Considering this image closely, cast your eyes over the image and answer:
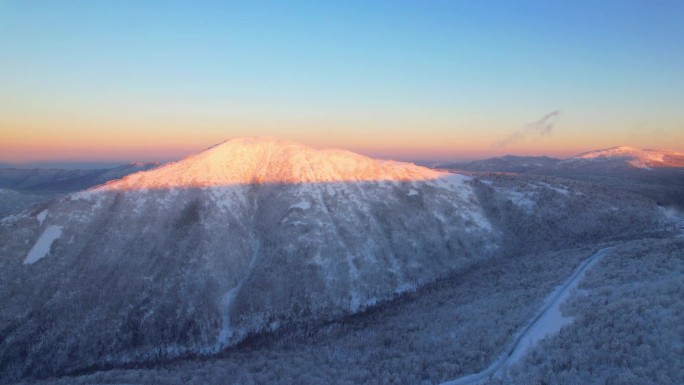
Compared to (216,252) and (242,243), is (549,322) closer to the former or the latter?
(242,243)

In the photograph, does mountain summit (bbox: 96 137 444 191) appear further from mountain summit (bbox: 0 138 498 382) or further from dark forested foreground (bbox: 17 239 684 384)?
dark forested foreground (bbox: 17 239 684 384)

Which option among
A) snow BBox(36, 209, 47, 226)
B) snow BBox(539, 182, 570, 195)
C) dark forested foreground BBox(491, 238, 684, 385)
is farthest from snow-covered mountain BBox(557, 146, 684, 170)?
snow BBox(36, 209, 47, 226)

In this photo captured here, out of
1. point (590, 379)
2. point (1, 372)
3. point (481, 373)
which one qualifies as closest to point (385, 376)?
point (481, 373)

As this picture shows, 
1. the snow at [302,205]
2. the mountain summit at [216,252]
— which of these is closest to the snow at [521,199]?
the mountain summit at [216,252]

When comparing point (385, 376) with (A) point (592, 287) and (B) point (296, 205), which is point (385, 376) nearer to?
(A) point (592, 287)

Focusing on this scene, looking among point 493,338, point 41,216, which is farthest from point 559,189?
point 41,216

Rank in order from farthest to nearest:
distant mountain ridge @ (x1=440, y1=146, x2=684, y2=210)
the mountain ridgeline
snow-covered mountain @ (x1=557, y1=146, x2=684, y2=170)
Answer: snow-covered mountain @ (x1=557, y1=146, x2=684, y2=170) < distant mountain ridge @ (x1=440, y1=146, x2=684, y2=210) < the mountain ridgeline

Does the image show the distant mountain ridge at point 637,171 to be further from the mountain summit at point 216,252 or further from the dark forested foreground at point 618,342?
the dark forested foreground at point 618,342
